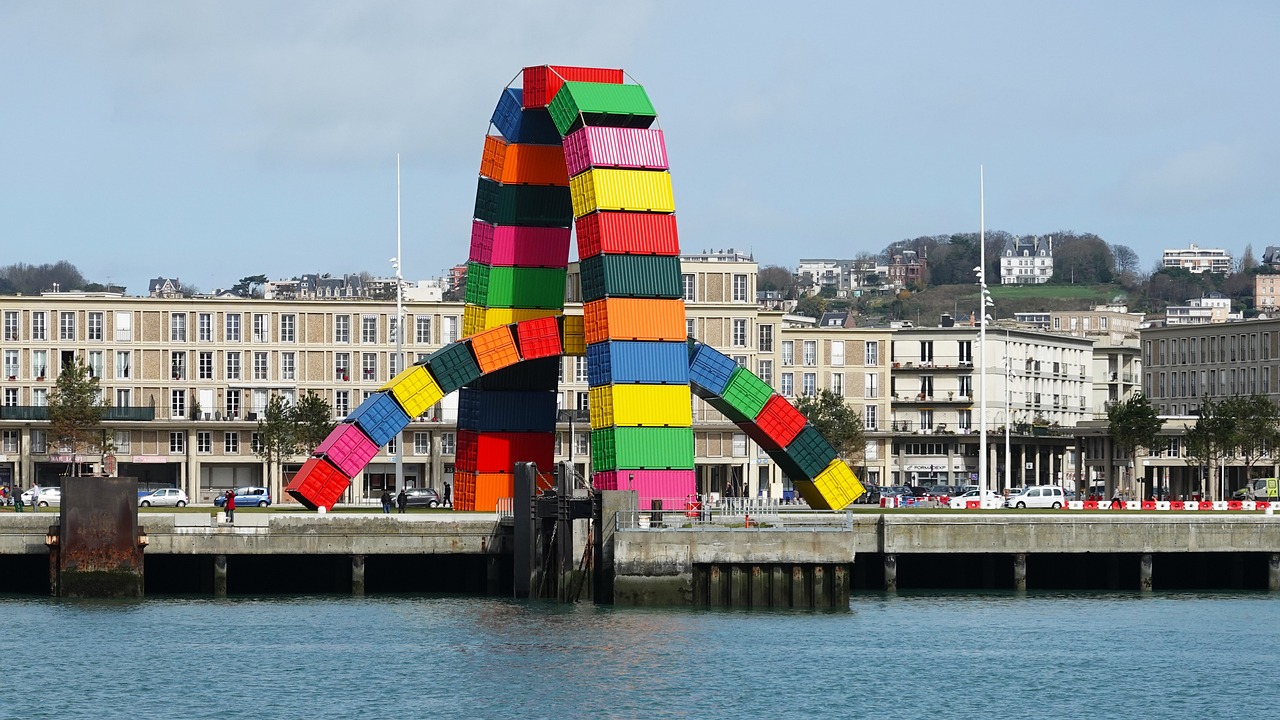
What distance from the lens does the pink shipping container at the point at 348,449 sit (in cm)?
8850

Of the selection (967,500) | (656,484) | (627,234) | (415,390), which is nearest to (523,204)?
(415,390)

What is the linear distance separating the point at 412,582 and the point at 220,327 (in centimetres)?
6835

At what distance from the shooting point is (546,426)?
9481cm

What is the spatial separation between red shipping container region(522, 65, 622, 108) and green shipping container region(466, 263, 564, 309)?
743 cm

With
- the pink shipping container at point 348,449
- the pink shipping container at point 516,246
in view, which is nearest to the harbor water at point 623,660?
the pink shipping container at point 348,449

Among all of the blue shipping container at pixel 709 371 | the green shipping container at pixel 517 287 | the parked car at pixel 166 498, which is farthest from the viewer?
the parked car at pixel 166 498

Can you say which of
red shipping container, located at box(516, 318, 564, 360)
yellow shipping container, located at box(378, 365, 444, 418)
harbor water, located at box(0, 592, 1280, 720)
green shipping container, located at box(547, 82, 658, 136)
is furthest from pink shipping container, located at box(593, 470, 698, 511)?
green shipping container, located at box(547, 82, 658, 136)

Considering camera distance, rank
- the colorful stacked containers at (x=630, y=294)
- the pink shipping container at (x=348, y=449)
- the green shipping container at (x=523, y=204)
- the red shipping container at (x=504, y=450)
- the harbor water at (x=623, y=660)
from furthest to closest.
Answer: the red shipping container at (x=504, y=450), the green shipping container at (x=523, y=204), the pink shipping container at (x=348, y=449), the colorful stacked containers at (x=630, y=294), the harbor water at (x=623, y=660)

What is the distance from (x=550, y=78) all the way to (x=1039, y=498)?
41401 mm

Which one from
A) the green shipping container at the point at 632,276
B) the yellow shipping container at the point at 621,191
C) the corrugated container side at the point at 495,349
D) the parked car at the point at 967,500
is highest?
the yellow shipping container at the point at 621,191

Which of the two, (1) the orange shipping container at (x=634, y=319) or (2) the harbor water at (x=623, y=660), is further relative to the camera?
(1) the orange shipping container at (x=634, y=319)

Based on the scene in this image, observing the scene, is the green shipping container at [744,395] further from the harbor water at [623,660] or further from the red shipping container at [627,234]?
the harbor water at [623,660]

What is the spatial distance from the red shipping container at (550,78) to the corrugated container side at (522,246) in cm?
574

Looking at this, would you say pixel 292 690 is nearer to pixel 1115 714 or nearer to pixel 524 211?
pixel 1115 714
